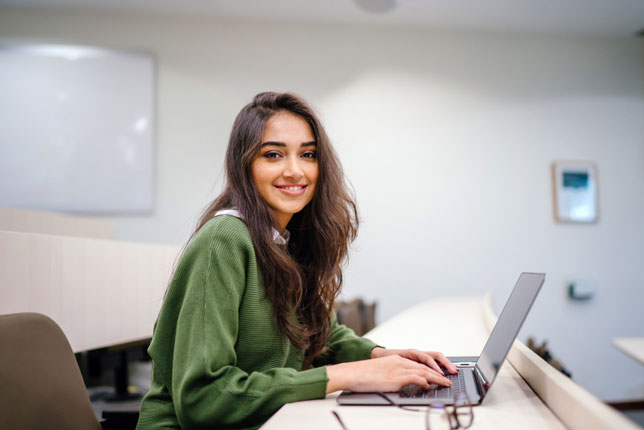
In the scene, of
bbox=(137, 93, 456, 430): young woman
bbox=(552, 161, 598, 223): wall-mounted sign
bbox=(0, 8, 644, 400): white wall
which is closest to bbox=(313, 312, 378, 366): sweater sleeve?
bbox=(137, 93, 456, 430): young woman

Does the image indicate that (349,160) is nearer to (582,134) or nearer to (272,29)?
(272,29)

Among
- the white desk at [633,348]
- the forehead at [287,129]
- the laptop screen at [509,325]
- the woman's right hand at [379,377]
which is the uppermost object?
the forehead at [287,129]

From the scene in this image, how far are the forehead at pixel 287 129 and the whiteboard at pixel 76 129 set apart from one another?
2.57 m

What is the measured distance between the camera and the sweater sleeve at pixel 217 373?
2.68 feet

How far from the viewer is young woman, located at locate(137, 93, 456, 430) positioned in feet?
2.74

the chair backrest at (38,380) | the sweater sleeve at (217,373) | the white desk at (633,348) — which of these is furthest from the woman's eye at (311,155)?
the white desk at (633,348)

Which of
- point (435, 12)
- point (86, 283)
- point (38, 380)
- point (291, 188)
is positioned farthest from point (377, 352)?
point (435, 12)

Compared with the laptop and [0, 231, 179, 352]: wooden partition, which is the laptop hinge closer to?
the laptop

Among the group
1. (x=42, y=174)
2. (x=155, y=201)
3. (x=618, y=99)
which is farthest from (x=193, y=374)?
(x=618, y=99)

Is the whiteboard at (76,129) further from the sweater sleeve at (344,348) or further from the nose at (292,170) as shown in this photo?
the nose at (292,170)

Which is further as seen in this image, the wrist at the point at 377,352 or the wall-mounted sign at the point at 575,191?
the wall-mounted sign at the point at 575,191

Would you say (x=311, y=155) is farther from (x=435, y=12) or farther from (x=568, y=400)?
(x=435, y=12)

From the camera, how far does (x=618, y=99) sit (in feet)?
12.6

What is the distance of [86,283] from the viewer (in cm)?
150
